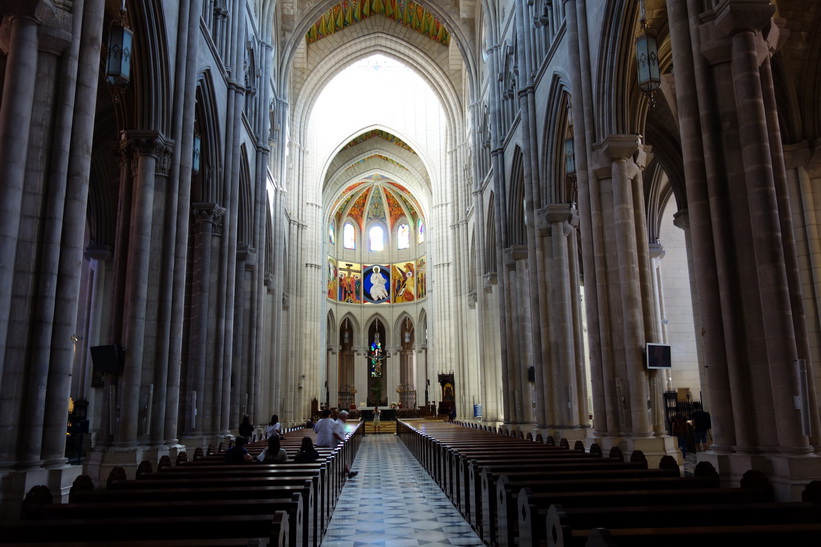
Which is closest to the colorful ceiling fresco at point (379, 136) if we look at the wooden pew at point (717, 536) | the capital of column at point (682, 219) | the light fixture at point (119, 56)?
the capital of column at point (682, 219)

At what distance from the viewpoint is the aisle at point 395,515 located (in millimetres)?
7836

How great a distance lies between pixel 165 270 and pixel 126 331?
1487mm

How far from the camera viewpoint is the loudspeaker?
436 inches

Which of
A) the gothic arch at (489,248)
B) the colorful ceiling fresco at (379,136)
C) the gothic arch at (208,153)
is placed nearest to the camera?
the gothic arch at (208,153)

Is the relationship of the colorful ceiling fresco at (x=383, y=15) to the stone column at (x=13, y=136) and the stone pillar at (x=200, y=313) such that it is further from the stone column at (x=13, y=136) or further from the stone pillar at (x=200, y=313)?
the stone column at (x=13, y=136)

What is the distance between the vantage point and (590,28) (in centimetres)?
1438

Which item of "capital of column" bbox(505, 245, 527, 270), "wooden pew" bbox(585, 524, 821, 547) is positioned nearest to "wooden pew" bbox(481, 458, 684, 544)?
"wooden pew" bbox(585, 524, 821, 547)

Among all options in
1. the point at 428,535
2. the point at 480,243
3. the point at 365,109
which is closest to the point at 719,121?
the point at 428,535

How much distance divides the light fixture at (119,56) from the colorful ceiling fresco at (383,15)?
84.7ft

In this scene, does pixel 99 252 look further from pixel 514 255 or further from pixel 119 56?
pixel 514 255

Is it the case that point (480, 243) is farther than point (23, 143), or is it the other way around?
point (480, 243)

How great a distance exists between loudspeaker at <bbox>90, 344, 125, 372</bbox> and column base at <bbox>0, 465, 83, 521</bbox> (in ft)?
12.2

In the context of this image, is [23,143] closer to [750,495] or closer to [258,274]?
[750,495]

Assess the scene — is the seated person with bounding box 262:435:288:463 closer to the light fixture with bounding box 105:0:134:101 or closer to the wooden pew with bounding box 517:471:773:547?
the wooden pew with bounding box 517:471:773:547
